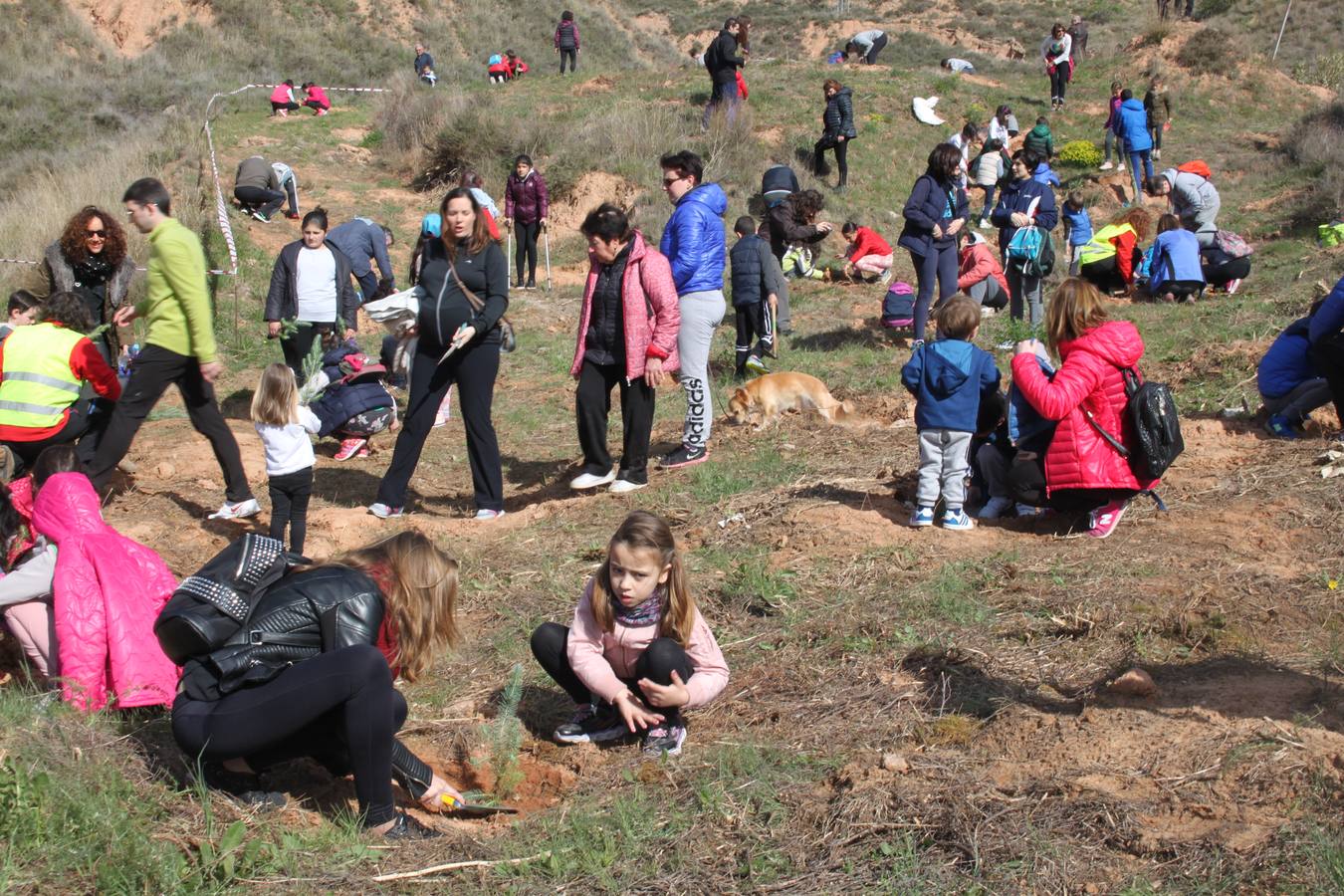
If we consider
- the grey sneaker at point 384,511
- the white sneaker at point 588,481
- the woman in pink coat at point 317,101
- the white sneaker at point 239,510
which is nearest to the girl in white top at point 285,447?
the grey sneaker at point 384,511

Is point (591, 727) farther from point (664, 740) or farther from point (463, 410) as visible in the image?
point (463, 410)

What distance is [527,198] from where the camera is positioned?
13844mm

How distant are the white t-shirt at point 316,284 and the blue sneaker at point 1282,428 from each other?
706 centimetres

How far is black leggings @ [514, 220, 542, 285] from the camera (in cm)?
1420

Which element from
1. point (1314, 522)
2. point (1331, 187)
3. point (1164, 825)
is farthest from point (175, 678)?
point (1331, 187)

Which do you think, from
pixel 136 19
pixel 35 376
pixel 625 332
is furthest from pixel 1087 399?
pixel 136 19

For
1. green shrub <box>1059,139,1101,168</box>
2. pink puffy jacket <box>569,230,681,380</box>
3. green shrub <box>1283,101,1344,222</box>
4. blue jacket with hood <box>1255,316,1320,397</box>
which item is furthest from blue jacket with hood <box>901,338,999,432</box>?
green shrub <box>1059,139,1101,168</box>

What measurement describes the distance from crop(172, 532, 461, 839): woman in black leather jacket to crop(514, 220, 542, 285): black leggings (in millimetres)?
10933

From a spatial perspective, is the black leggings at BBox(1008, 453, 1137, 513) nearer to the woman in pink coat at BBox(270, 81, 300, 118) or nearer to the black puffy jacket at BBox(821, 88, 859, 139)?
the black puffy jacket at BBox(821, 88, 859, 139)

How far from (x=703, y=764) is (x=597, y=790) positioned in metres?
0.38

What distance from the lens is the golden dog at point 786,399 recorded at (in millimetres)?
8672

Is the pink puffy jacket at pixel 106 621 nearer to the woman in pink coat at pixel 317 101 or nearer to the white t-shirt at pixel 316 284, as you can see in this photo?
the white t-shirt at pixel 316 284

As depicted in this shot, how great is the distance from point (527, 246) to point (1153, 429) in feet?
33.2

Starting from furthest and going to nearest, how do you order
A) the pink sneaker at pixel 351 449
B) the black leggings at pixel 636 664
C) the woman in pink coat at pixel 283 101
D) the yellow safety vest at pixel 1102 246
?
the woman in pink coat at pixel 283 101, the yellow safety vest at pixel 1102 246, the pink sneaker at pixel 351 449, the black leggings at pixel 636 664
